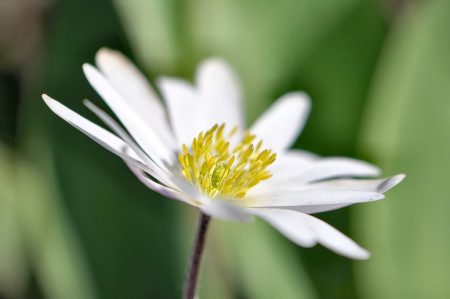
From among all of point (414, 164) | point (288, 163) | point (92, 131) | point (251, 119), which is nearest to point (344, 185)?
point (288, 163)

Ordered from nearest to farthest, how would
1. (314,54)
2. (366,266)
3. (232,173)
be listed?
1. (232,173)
2. (366,266)
3. (314,54)

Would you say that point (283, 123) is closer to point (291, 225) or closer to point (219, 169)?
point (219, 169)

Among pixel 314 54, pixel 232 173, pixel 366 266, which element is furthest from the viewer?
pixel 314 54

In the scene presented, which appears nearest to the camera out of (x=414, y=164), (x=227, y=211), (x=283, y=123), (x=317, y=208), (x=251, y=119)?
(x=227, y=211)

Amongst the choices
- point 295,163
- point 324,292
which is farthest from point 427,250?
point 295,163

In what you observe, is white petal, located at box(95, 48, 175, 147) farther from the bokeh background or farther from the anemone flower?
the bokeh background

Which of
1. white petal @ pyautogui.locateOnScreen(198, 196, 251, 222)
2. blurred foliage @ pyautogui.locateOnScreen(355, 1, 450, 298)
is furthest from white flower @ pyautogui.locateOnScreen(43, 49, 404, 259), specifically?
blurred foliage @ pyautogui.locateOnScreen(355, 1, 450, 298)

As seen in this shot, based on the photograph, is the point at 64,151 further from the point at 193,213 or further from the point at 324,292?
the point at 324,292
